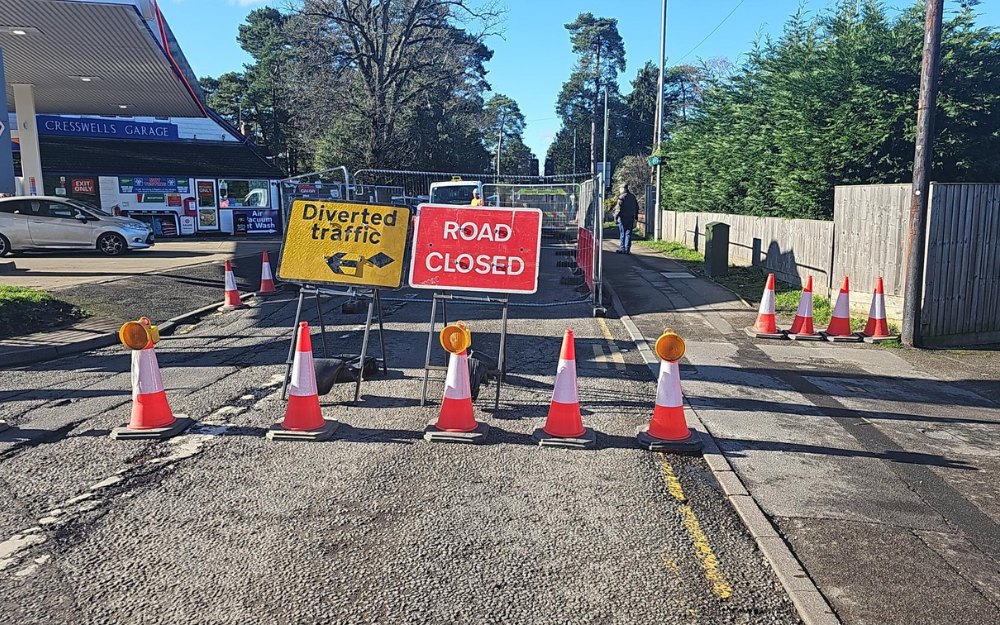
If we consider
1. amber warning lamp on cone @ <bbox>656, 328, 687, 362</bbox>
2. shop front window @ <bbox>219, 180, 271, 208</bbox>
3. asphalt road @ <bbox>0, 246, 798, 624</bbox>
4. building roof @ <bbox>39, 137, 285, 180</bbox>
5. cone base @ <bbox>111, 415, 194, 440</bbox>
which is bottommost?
asphalt road @ <bbox>0, 246, 798, 624</bbox>

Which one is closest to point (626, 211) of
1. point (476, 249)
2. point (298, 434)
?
point (476, 249)

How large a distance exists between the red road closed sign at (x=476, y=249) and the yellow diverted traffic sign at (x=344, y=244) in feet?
0.75

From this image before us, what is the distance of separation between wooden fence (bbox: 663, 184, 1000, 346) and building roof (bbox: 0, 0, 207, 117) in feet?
42.6

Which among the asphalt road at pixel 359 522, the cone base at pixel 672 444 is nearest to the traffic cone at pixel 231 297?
the asphalt road at pixel 359 522

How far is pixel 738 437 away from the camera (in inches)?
235

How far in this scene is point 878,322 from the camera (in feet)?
32.2

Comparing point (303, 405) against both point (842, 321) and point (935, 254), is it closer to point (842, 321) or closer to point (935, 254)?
point (842, 321)

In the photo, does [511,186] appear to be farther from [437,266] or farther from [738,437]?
[738,437]

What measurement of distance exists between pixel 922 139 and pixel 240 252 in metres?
17.8

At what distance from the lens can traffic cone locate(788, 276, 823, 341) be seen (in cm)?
998

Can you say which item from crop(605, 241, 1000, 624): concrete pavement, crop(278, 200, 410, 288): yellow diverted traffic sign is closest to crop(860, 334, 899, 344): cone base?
crop(605, 241, 1000, 624): concrete pavement

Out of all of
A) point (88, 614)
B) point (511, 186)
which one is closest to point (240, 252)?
point (511, 186)

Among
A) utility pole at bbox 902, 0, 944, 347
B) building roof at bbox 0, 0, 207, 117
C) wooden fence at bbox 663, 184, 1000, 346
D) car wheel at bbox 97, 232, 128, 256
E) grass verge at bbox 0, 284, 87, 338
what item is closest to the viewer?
utility pole at bbox 902, 0, 944, 347

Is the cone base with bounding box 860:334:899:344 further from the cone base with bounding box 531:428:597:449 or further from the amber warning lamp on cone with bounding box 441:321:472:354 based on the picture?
the amber warning lamp on cone with bounding box 441:321:472:354
